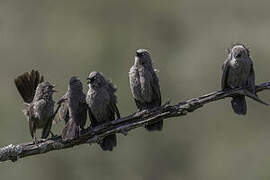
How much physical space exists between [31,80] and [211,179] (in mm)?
9081

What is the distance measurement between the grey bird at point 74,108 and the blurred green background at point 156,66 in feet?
22.6

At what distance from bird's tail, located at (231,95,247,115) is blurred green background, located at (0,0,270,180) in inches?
300

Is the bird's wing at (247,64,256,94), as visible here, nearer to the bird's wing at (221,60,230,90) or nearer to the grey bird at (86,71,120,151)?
the bird's wing at (221,60,230,90)

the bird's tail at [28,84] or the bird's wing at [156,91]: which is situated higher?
the bird's tail at [28,84]

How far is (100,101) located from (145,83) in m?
0.70

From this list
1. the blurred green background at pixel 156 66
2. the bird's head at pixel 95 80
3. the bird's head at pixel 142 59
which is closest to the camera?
the bird's head at pixel 95 80

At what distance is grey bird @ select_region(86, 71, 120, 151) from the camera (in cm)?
1402

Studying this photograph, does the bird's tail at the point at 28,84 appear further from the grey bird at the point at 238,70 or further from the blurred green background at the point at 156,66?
the blurred green background at the point at 156,66

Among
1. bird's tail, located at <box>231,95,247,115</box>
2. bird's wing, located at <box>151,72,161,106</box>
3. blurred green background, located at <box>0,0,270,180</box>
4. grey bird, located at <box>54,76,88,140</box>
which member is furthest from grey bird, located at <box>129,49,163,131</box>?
blurred green background, located at <box>0,0,270,180</box>

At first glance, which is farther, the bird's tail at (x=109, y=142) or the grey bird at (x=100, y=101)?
the grey bird at (x=100, y=101)

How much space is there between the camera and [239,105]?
14.0 meters

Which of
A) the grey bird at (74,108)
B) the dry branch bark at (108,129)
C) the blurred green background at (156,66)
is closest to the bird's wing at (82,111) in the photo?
the grey bird at (74,108)

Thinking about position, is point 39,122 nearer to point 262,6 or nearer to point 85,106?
point 85,106

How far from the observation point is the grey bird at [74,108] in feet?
44.9
